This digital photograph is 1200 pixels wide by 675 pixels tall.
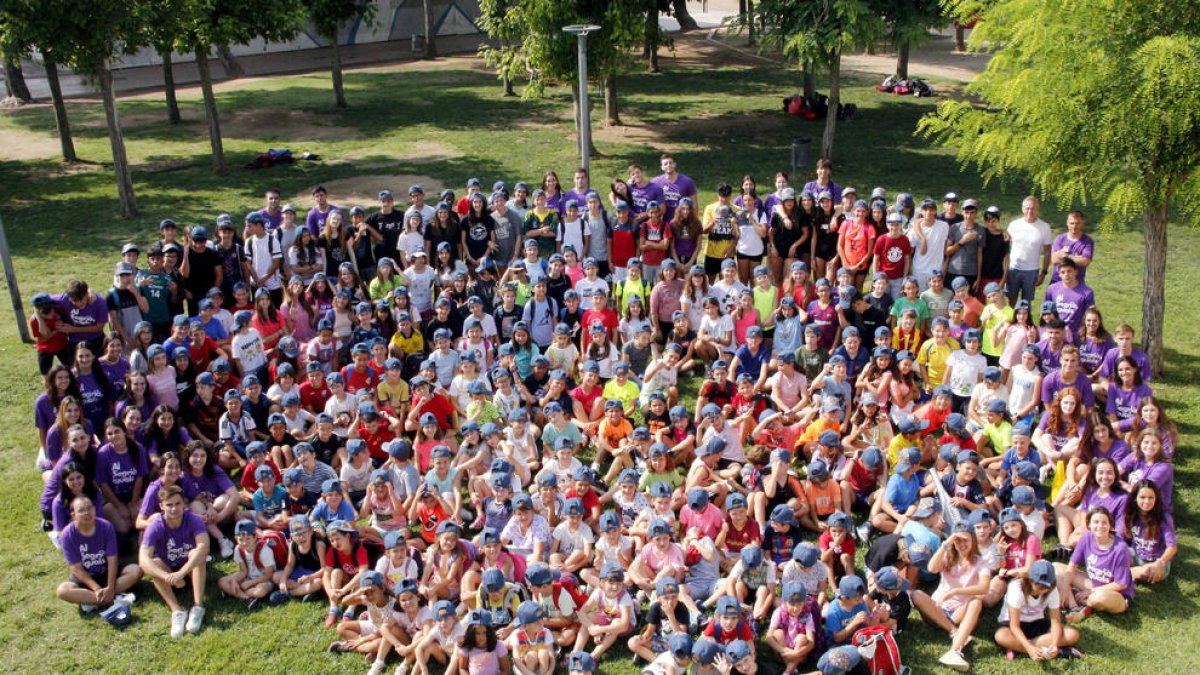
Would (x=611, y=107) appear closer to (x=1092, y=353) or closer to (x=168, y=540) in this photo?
(x=1092, y=353)

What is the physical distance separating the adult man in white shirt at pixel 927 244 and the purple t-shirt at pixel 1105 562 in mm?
4852

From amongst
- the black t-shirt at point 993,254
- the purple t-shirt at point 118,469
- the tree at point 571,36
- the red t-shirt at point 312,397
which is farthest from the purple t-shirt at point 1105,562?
the tree at point 571,36

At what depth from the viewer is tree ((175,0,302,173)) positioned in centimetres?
2339

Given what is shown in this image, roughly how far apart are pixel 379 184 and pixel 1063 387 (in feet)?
51.4

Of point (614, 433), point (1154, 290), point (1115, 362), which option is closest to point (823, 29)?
point (1154, 290)

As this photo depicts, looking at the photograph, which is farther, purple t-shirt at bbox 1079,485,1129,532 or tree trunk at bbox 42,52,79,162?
tree trunk at bbox 42,52,79,162

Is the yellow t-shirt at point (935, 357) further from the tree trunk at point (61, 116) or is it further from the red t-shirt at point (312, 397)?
the tree trunk at point (61, 116)

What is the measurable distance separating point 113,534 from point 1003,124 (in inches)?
431

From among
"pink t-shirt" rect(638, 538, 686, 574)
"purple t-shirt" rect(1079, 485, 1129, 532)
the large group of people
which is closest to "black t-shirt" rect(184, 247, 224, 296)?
the large group of people

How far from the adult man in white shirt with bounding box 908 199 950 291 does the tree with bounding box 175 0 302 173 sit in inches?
638

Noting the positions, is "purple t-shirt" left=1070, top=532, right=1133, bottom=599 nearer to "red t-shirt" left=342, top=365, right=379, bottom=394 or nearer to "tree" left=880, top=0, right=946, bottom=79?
"red t-shirt" left=342, top=365, right=379, bottom=394

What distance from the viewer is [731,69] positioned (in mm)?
36625

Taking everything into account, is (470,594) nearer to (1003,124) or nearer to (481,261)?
(481,261)

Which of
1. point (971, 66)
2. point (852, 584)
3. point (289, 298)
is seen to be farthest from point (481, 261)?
point (971, 66)
